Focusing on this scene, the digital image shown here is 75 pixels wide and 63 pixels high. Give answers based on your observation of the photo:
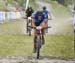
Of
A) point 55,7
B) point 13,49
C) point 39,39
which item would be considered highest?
point 39,39

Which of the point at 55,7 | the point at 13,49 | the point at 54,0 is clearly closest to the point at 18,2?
the point at 55,7

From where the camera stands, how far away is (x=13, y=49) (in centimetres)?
1603

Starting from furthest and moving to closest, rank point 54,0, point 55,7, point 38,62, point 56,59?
1. point 54,0
2. point 55,7
3. point 56,59
4. point 38,62

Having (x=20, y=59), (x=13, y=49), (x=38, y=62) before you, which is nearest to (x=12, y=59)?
(x=20, y=59)

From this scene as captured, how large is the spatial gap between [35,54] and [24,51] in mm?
1146

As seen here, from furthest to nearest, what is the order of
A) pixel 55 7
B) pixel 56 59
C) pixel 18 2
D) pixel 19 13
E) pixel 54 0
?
1. pixel 54 0
2. pixel 55 7
3. pixel 18 2
4. pixel 19 13
5. pixel 56 59

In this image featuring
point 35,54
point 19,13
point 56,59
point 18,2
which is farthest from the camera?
point 18,2

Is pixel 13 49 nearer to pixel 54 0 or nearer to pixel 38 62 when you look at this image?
pixel 38 62

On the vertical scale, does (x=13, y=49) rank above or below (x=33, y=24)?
below

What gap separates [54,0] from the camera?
9812 centimetres

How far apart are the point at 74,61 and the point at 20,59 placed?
1856 mm

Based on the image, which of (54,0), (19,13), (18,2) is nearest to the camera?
(19,13)

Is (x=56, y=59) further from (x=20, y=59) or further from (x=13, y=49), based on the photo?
(x=13, y=49)

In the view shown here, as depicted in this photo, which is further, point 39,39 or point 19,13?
point 19,13
